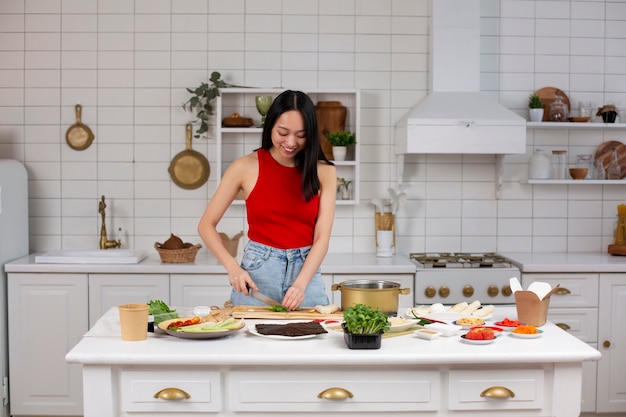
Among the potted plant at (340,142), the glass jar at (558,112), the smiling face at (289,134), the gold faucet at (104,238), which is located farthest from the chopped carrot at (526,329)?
the gold faucet at (104,238)

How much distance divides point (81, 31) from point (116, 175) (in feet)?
2.96

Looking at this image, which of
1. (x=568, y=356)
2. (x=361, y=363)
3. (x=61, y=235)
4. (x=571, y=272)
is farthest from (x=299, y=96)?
(x=61, y=235)

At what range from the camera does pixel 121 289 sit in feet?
14.2

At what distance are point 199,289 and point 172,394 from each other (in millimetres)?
2059

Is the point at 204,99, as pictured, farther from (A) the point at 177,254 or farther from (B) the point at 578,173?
(B) the point at 578,173

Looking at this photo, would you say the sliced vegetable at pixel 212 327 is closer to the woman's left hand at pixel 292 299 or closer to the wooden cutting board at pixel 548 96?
the woman's left hand at pixel 292 299

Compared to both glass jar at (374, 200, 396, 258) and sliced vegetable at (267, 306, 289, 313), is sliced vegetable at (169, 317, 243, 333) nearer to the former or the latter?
sliced vegetable at (267, 306, 289, 313)

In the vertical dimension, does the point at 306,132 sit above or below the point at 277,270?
above

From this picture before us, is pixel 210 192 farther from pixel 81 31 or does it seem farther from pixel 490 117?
pixel 490 117

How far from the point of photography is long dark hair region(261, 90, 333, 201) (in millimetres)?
2820

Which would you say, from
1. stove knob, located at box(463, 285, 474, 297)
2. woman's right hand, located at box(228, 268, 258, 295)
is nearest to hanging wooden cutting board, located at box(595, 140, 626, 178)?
stove knob, located at box(463, 285, 474, 297)

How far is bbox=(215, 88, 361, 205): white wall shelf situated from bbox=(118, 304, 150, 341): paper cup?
2.31m

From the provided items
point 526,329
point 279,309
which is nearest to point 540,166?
point 526,329

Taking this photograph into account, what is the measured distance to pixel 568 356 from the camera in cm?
229
